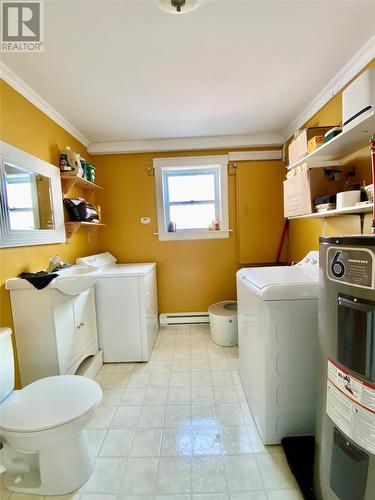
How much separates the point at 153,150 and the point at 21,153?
1460mm

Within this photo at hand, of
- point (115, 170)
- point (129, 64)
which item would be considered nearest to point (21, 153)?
point (129, 64)

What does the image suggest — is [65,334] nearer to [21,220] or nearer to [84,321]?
[84,321]

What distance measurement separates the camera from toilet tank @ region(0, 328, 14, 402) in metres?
1.15

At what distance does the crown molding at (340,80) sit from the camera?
1.37 metres

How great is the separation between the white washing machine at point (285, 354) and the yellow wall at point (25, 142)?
1531 mm

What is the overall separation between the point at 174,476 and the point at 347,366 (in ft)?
3.40

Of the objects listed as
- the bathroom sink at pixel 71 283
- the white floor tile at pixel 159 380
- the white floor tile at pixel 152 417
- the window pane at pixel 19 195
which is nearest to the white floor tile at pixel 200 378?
the white floor tile at pixel 159 380

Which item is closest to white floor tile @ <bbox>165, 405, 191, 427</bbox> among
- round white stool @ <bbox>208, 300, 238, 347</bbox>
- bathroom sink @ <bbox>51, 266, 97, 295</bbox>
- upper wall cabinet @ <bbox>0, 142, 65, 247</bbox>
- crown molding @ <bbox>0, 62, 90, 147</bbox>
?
round white stool @ <bbox>208, 300, 238, 347</bbox>

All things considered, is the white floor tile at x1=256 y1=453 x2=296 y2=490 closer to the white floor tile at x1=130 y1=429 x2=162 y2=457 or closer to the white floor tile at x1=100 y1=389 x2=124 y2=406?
the white floor tile at x1=130 y1=429 x2=162 y2=457

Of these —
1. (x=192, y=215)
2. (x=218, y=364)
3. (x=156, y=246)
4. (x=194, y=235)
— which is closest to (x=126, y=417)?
(x=218, y=364)

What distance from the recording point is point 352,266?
739mm

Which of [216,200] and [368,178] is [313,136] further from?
[216,200]

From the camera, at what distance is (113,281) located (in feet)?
6.93

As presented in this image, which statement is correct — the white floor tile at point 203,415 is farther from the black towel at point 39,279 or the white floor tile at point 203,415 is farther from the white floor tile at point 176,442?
the black towel at point 39,279
